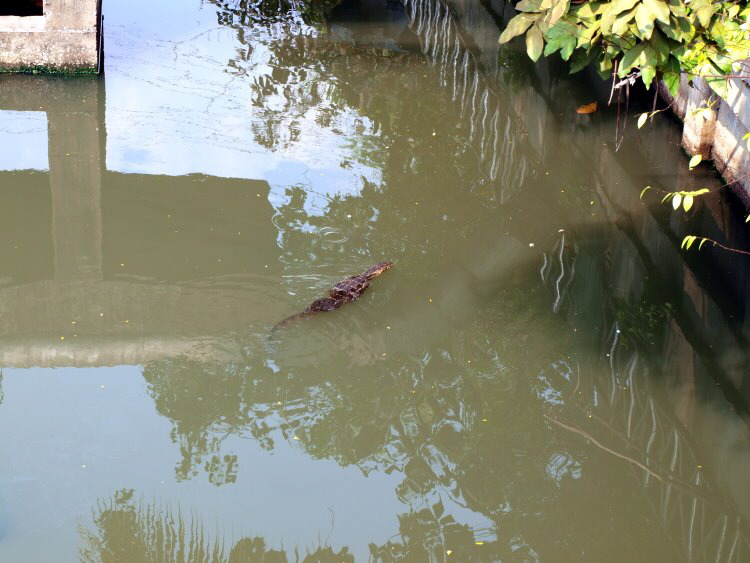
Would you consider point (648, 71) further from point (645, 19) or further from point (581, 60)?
point (581, 60)

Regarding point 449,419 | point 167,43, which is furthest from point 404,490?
point 167,43

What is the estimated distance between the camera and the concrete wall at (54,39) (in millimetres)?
9867

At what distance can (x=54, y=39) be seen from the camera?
392 inches

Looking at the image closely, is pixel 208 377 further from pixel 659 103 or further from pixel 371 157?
pixel 659 103

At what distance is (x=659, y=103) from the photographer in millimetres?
10070

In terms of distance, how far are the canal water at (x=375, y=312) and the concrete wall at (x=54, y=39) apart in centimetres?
25

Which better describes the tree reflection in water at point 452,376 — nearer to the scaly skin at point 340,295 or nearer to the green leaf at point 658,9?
the scaly skin at point 340,295

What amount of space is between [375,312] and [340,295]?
27cm

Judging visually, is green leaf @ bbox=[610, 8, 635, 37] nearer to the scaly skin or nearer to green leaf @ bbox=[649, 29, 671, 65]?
green leaf @ bbox=[649, 29, 671, 65]

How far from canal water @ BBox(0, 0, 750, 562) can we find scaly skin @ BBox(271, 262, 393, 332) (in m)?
0.07

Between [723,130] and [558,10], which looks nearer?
→ [558,10]

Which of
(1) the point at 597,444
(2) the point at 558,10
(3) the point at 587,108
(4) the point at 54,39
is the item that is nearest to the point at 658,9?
(2) the point at 558,10

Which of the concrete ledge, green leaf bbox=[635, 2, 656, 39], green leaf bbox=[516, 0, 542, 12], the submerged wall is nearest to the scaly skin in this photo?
green leaf bbox=[516, 0, 542, 12]

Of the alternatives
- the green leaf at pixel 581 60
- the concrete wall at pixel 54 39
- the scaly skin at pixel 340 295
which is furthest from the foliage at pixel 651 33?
the concrete wall at pixel 54 39
